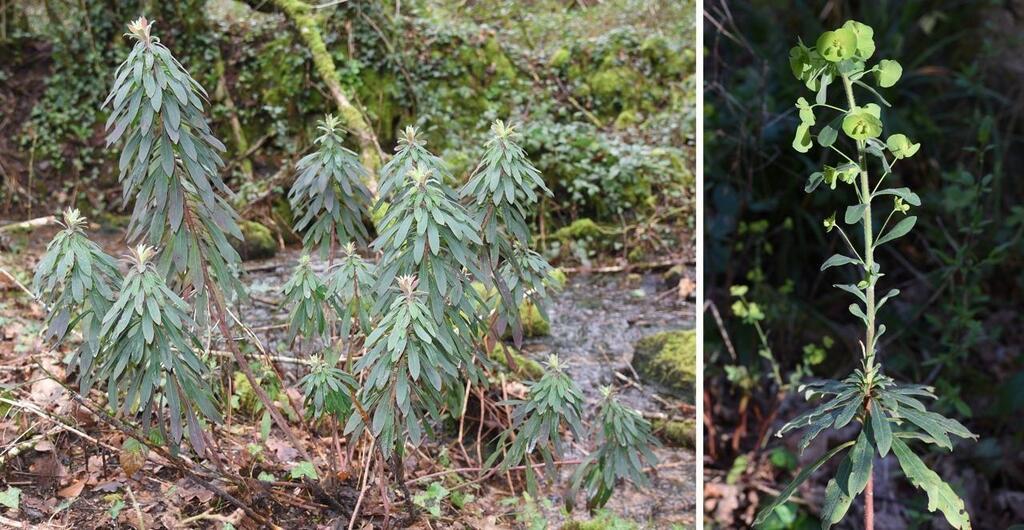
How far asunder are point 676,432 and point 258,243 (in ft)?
5.53

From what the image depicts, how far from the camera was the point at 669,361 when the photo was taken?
3172 millimetres

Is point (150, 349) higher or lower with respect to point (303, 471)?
higher

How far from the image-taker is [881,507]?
2.69m

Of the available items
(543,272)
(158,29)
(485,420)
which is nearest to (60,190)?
(158,29)

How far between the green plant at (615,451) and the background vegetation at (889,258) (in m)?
0.65

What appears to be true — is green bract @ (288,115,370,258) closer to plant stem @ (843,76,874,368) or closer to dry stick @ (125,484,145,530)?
dry stick @ (125,484,145,530)

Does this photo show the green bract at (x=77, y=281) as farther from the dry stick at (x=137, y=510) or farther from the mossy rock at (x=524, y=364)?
the mossy rock at (x=524, y=364)

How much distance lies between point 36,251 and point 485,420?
6.13 feet

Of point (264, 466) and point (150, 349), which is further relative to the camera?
point (264, 466)

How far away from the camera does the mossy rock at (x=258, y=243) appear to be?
3342 mm

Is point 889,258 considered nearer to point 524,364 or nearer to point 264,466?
point 524,364

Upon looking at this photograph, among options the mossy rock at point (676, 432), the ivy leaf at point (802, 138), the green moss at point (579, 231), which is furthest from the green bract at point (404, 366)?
the green moss at point (579, 231)

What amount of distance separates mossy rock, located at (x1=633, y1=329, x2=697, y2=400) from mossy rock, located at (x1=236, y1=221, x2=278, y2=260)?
55.7 inches

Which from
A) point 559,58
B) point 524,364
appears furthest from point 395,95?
point 524,364
